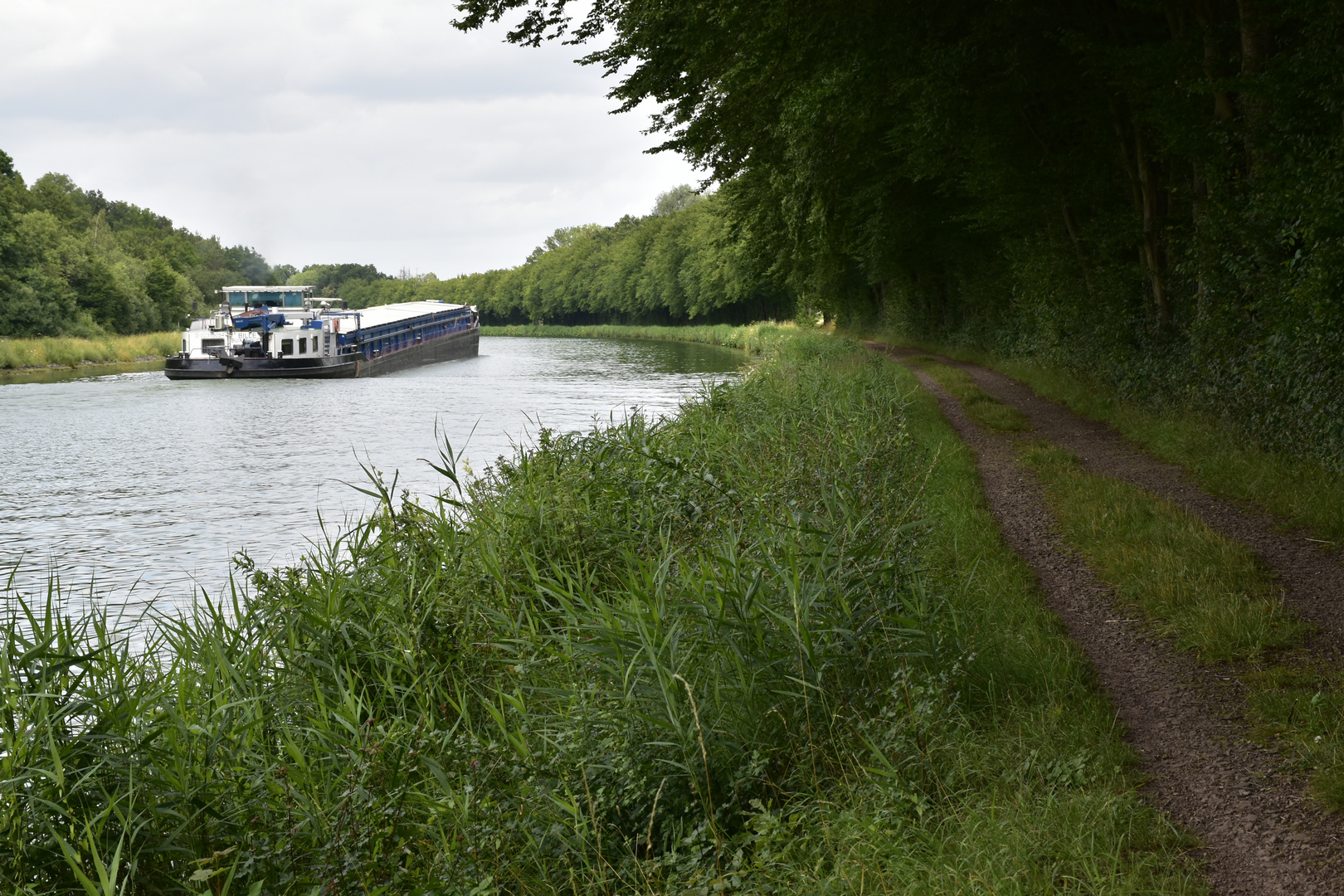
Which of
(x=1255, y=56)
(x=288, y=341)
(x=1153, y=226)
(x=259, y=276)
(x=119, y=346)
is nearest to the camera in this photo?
(x=1255, y=56)

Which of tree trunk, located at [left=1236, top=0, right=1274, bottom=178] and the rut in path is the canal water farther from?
tree trunk, located at [left=1236, top=0, right=1274, bottom=178]

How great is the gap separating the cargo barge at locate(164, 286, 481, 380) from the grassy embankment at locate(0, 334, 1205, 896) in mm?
35665

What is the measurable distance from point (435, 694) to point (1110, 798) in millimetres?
3402

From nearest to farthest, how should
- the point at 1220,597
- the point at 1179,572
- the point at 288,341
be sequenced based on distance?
the point at 1220,597, the point at 1179,572, the point at 288,341

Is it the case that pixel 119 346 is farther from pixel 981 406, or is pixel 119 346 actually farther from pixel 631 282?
pixel 631 282

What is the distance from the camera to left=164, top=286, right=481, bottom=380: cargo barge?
38.1m

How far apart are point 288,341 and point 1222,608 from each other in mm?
39820

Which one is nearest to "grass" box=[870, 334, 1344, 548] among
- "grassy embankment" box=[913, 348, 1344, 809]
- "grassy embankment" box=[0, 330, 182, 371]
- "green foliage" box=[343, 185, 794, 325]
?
"grassy embankment" box=[913, 348, 1344, 809]

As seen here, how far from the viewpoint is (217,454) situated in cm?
1817

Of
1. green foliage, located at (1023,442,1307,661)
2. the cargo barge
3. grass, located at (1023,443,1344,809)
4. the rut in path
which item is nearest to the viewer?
the rut in path

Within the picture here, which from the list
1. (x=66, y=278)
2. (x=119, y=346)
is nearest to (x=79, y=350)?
(x=119, y=346)

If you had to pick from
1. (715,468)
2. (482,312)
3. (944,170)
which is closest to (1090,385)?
(944,170)

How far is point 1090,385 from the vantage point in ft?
49.3

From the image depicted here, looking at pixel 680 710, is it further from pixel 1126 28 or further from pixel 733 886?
pixel 1126 28
